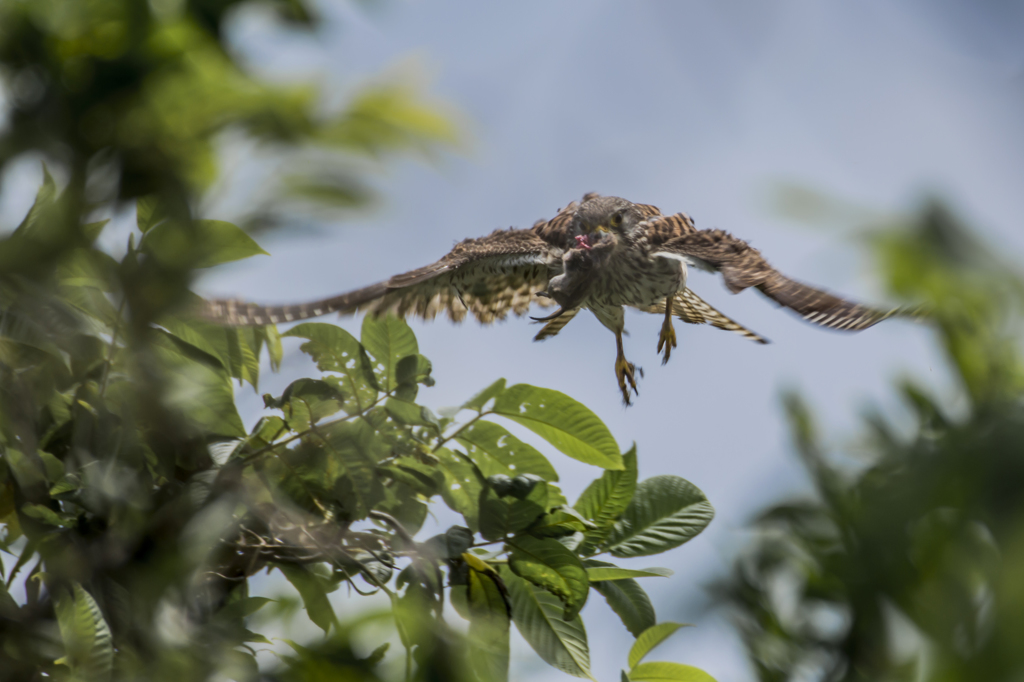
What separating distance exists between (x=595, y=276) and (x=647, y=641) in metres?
2.10

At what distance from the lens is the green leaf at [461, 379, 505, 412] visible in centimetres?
123

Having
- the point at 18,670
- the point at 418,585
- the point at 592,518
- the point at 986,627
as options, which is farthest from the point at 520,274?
the point at 986,627

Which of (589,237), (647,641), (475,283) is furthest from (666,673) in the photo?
(589,237)

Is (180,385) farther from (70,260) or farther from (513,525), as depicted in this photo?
(513,525)

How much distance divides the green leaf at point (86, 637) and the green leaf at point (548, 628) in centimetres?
61

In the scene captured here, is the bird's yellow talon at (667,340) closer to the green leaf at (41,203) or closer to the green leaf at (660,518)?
the green leaf at (660,518)

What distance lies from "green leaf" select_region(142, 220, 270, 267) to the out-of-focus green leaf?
32.1 inches

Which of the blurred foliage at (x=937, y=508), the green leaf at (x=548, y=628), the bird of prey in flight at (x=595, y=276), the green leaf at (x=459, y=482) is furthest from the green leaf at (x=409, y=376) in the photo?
the blurred foliage at (x=937, y=508)

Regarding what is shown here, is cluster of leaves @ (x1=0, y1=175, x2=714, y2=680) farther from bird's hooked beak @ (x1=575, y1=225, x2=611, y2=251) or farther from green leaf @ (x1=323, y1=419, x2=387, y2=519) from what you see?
bird's hooked beak @ (x1=575, y1=225, x2=611, y2=251)

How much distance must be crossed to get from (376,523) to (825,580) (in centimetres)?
89

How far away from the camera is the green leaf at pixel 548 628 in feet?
3.50

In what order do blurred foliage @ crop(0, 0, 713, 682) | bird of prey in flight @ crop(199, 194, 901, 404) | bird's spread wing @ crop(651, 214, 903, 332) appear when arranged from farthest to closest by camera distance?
1. bird of prey in flight @ crop(199, 194, 901, 404)
2. bird's spread wing @ crop(651, 214, 903, 332)
3. blurred foliage @ crop(0, 0, 713, 682)

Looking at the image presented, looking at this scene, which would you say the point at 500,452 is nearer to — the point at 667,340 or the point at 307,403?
the point at 307,403

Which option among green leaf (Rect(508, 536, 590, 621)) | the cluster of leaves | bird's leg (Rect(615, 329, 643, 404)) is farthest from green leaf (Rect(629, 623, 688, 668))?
bird's leg (Rect(615, 329, 643, 404))
